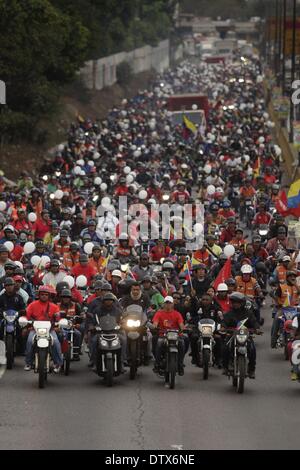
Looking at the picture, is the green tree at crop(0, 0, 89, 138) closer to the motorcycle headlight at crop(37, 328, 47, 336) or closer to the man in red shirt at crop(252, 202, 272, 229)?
the man in red shirt at crop(252, 202, 272, 229)

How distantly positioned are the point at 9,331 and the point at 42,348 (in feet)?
5.79

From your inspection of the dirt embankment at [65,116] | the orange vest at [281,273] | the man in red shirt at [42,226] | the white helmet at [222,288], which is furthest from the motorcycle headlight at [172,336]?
the dirt embankment at [65,116]

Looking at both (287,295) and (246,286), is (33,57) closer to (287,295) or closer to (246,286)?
(246,286)

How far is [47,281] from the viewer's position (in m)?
24.5

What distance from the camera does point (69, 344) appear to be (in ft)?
71.3

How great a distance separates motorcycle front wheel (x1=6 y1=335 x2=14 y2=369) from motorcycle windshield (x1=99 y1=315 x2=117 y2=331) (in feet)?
5.33

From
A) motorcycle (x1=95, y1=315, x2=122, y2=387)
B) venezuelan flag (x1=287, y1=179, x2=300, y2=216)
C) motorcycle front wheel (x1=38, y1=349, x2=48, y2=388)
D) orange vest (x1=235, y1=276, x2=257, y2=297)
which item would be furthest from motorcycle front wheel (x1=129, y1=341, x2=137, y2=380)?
venezuelan flag (x1=287, y1=179, x2=300, y2=216)

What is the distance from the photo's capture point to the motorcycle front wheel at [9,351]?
2217 cm

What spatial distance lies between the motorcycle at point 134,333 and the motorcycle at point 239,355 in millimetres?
1302

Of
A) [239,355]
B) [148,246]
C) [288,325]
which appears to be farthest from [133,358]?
[148,246]

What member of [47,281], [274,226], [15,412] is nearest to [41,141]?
[274,226]

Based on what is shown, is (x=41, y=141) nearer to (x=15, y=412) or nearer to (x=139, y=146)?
(x=139, y=146)

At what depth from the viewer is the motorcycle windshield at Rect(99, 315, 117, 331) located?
21.1 m

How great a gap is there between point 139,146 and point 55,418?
1596 inches
